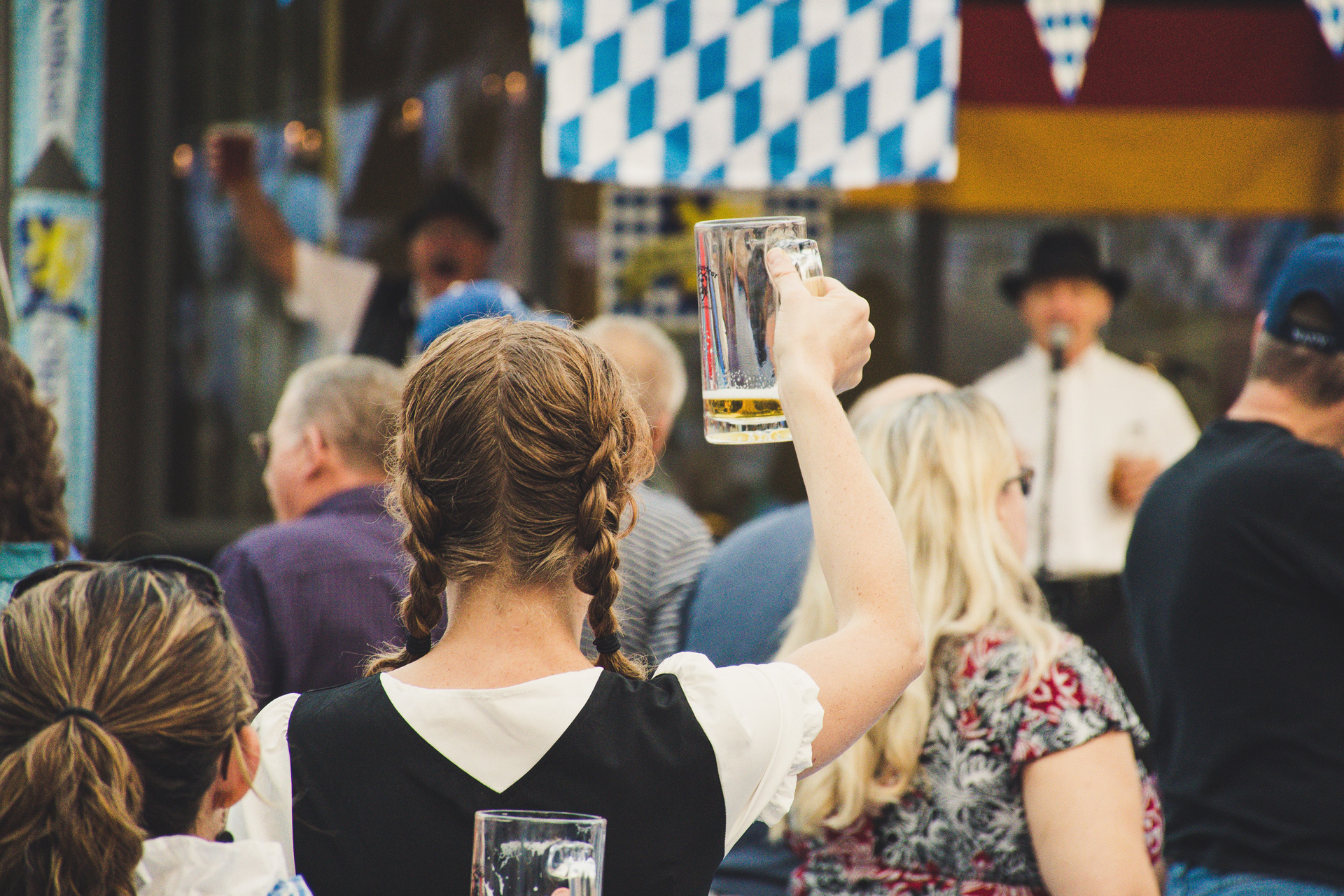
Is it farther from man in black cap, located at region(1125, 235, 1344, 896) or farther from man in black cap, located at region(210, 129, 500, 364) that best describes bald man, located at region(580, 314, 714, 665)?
man in black cap, located at region(210, 129, 500, 364)

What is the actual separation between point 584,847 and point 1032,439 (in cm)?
490

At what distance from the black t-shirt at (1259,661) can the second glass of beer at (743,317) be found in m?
1.31

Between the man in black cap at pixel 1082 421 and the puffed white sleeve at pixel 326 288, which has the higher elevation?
the puffed white sleeve at pixel 326 288

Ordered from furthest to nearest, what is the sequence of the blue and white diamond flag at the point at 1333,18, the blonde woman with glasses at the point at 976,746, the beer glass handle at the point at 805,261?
the blue and white diamond flag at the point at 1333,18 < the blonde woman with glasses at the point at 976,746 < the beer glass handle at the point at 805,261

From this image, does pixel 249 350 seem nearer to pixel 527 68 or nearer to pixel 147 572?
pixel 527 68

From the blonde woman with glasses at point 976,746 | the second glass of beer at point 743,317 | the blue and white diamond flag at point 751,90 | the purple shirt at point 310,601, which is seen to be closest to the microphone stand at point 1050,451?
the blue and white diamond flag at point 751,90

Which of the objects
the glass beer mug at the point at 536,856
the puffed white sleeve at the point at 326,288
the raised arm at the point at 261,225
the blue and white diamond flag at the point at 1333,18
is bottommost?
the glass beer mug at the point at 536,856

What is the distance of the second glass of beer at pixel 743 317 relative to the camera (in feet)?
4.91

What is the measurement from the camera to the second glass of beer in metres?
1.50

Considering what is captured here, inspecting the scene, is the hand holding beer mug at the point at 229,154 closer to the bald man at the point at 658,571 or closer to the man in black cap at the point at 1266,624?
the bald man at the point at 658,571

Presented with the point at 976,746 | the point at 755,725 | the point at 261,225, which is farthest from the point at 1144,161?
the point at 755,725

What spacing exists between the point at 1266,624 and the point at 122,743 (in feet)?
6.44

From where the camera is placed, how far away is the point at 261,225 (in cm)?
543

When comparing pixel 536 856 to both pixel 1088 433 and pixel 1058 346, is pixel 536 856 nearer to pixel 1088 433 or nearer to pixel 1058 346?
pixel 1058 346
